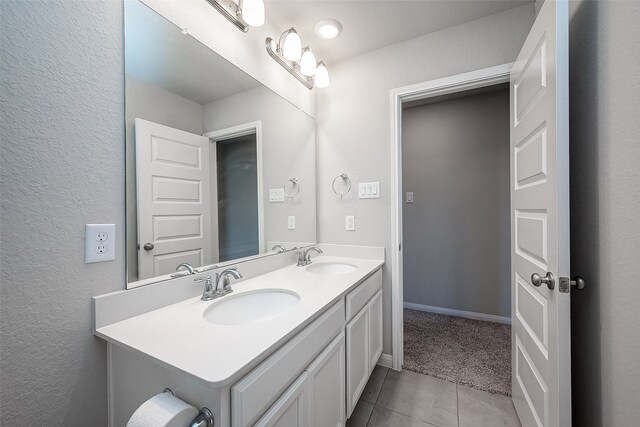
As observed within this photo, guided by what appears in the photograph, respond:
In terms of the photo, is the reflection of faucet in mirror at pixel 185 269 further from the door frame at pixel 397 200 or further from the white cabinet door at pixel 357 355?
the door frame at pixel 397 200

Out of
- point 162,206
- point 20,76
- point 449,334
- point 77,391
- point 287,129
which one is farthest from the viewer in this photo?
point 449,334

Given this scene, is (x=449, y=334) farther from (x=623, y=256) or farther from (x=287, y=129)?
(x=287, y=129)

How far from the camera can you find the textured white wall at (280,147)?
133 cm

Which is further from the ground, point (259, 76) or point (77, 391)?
point (259, 76)

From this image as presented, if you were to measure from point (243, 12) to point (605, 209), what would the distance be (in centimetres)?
165

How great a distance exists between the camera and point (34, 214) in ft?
2.18

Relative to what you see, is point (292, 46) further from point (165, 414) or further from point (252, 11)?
point (165, 414)

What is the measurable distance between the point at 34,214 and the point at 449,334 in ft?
8.94

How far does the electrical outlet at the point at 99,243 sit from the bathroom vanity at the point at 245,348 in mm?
128

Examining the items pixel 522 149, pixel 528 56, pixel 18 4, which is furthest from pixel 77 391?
pixel 528 56

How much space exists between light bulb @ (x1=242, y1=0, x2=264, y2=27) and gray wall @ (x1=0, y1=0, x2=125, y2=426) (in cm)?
54

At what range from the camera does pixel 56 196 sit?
0.70m

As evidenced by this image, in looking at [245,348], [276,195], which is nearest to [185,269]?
[245,348]

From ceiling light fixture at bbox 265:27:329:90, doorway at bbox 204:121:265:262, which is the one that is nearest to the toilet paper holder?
doorway at bbox 204:121:265:262
